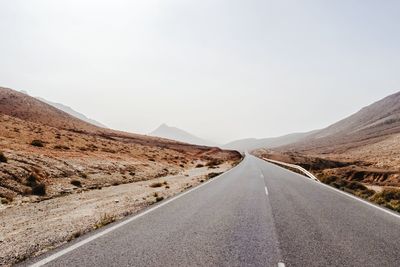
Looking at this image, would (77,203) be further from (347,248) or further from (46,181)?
(347,248)

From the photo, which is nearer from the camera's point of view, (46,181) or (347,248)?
(347,248)

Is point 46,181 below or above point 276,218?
below

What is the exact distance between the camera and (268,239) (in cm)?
713

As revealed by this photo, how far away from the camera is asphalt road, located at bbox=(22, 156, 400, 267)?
18.8ft

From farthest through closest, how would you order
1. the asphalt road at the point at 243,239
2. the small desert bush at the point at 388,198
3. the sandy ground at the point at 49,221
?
the small desert bush at the point at 388,198 → the sandy ground at the point at 49,221 → the asphalt road at the point at 243,239

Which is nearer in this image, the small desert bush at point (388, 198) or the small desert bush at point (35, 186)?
the small desert bush at point (388, 198)

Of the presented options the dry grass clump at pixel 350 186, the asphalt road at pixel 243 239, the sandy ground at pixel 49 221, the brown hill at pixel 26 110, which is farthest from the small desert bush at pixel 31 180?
the brown hill at pixel 26 110

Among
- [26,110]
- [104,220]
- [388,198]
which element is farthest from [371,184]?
[26,110]

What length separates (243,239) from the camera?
7.12 m

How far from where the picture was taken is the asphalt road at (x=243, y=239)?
5.72 metres

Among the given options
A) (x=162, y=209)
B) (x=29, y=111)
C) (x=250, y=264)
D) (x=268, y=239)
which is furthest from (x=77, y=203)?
(x=29, y=111)

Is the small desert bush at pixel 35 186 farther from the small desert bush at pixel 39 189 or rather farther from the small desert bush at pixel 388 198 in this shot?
the small desert bush at pixel 388 198

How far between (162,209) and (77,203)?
3.95 meters

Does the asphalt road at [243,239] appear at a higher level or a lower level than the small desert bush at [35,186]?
higher
